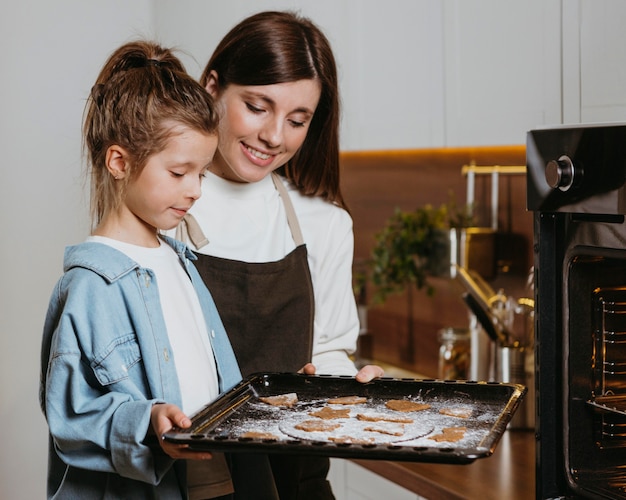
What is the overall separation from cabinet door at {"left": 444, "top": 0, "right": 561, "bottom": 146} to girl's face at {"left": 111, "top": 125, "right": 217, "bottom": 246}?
765 millimetres

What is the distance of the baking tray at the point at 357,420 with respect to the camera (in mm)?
1009

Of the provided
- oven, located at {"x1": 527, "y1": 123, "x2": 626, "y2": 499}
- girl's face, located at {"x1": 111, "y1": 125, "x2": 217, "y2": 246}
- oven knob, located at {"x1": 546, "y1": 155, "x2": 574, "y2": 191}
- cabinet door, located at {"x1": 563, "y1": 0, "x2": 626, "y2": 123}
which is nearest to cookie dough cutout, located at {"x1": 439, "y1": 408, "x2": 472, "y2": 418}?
oven, located at {"x1": 527, "y1": 123, "x2": 626, "y2": 499}

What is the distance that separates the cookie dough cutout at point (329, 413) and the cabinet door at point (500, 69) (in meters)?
0.76

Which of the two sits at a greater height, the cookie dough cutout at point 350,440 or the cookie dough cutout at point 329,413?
the cookie dough cutout at point 350,440

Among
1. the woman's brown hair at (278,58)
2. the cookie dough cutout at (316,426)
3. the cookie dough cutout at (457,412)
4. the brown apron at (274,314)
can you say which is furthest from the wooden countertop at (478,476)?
the woman's brown hair at (278,58)

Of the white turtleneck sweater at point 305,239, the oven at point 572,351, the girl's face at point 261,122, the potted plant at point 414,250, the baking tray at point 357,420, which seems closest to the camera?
the baking tray at point 357,420

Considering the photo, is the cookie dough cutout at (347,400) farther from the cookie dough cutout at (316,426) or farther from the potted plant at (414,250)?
the potted plant at (414,250)

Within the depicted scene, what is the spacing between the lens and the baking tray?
3.31ft

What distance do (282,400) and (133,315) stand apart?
0.27m

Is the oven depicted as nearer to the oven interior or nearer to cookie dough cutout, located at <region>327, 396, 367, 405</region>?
the oven interior

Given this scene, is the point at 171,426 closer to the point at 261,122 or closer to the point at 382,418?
the point at 382,418

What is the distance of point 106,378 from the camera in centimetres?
117

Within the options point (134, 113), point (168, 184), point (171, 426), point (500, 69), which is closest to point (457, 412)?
point (171, 426)

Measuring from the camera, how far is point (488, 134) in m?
1.88
